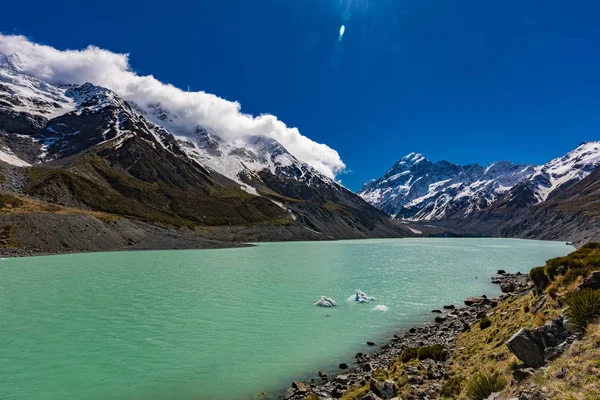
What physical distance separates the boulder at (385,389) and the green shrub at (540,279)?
13080 mm

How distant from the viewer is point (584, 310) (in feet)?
47.0


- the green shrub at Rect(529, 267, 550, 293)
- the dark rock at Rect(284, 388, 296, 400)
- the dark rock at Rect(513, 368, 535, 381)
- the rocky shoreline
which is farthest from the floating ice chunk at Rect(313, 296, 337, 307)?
the dark rock at Rect(513, 368, 535, 381)

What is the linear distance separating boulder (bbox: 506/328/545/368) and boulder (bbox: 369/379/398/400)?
5566mm

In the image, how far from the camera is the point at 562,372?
1173 cm

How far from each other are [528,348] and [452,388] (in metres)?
3.86

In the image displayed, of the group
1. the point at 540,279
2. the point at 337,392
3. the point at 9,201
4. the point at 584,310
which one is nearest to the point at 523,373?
the point at 584,310

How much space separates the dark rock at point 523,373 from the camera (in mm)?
12711

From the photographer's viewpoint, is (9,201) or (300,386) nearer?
(300,386)

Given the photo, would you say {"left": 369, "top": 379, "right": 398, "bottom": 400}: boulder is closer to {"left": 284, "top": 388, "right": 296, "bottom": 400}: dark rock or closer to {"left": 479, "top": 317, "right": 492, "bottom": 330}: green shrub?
{"left": 284, "top": 388, "right": 296, "bottom": 400}: dark rock

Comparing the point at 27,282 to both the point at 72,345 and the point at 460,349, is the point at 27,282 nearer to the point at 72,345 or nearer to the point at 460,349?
the point at 72,345

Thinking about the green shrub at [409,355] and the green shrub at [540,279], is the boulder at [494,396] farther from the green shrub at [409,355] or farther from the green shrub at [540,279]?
the green shrub at [540,279]

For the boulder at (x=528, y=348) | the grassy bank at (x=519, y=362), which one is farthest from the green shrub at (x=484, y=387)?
the boulder at (x=528, y=348)

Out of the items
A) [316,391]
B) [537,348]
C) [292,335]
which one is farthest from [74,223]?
[537,348]

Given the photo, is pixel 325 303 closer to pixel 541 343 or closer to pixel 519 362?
pixel 519 362
